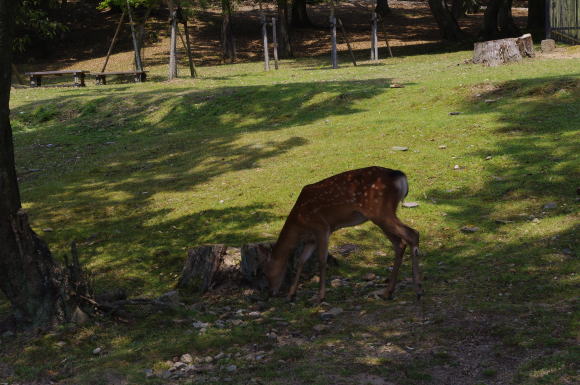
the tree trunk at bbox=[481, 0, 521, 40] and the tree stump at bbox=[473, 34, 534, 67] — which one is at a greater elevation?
the tree trunk at bbox=[481, 0, 521, 40]

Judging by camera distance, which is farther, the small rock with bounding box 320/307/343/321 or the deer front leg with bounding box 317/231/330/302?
the deer front leg with bounding box 317/231/330/302

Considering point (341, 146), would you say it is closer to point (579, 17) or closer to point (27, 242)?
point (27, 242)

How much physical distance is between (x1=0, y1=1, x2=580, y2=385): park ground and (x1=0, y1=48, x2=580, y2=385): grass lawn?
0.12 feet

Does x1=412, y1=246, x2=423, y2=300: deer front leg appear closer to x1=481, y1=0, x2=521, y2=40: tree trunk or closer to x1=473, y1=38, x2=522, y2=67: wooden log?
x1=473, y1=38, x2=522, y2=67: wooden log

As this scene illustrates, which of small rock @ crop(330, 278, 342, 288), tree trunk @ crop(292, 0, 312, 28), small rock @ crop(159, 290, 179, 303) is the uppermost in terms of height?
tree trunk @ crop(292, 0, 312, 28)

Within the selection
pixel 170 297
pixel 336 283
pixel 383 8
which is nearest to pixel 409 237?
pixel 336 283

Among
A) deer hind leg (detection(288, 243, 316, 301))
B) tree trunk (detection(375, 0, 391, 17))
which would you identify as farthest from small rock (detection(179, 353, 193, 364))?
tree trunk (detection(375, 0, 391, 17))

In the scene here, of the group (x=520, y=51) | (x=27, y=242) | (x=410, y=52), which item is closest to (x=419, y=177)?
(x=27, y=242)

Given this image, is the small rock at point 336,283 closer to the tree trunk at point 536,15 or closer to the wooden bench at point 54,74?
the wooden bench at point 54,74

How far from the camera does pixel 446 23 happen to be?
41406 mm

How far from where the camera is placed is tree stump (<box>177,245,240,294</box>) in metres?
9.46

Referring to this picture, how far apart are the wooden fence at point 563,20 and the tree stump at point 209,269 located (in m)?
24.8

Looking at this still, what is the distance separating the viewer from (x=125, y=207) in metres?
14.0

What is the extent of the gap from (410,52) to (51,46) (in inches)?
962
